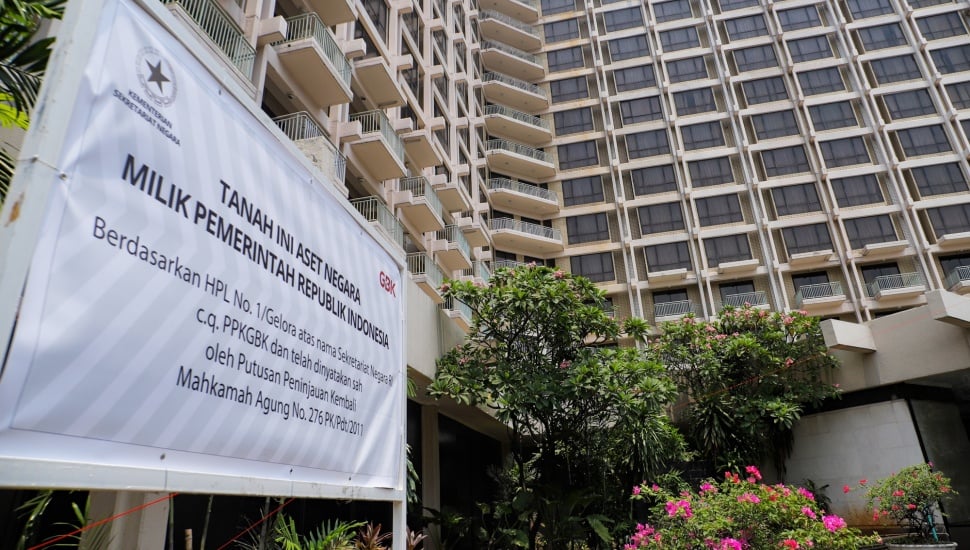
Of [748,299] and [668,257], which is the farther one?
[668,257]

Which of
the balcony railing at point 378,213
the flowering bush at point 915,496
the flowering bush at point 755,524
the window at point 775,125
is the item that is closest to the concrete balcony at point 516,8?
the window at point 775,125

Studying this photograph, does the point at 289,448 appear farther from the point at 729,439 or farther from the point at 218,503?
the point at 729,439

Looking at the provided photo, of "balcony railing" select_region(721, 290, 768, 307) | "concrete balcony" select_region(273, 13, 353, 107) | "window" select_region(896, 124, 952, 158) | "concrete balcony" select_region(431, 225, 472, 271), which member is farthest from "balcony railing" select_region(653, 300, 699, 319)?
"concrete balcony" select_region(273, 13, 353, 107)

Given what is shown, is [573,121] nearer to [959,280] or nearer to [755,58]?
[755,58]

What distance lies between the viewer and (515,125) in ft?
124

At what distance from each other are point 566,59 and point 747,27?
12.0 m

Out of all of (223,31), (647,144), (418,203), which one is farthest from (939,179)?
(223,31)

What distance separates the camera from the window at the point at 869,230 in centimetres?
3238

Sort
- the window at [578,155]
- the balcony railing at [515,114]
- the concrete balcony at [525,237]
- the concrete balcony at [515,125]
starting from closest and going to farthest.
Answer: the concrete balcony at [525,237], the concrete balcony at [515,125], the balcony railing at [515,114], the window at [578,155]

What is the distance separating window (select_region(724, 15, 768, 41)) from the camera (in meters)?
38.8

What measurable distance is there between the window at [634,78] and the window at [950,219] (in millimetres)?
17717

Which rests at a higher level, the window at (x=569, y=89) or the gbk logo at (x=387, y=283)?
the window at (x=569, y=89)

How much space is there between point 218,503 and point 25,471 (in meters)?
7.46

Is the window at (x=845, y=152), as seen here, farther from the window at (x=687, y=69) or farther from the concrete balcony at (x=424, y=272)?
the concrete balcony at (x=424, y=272)
